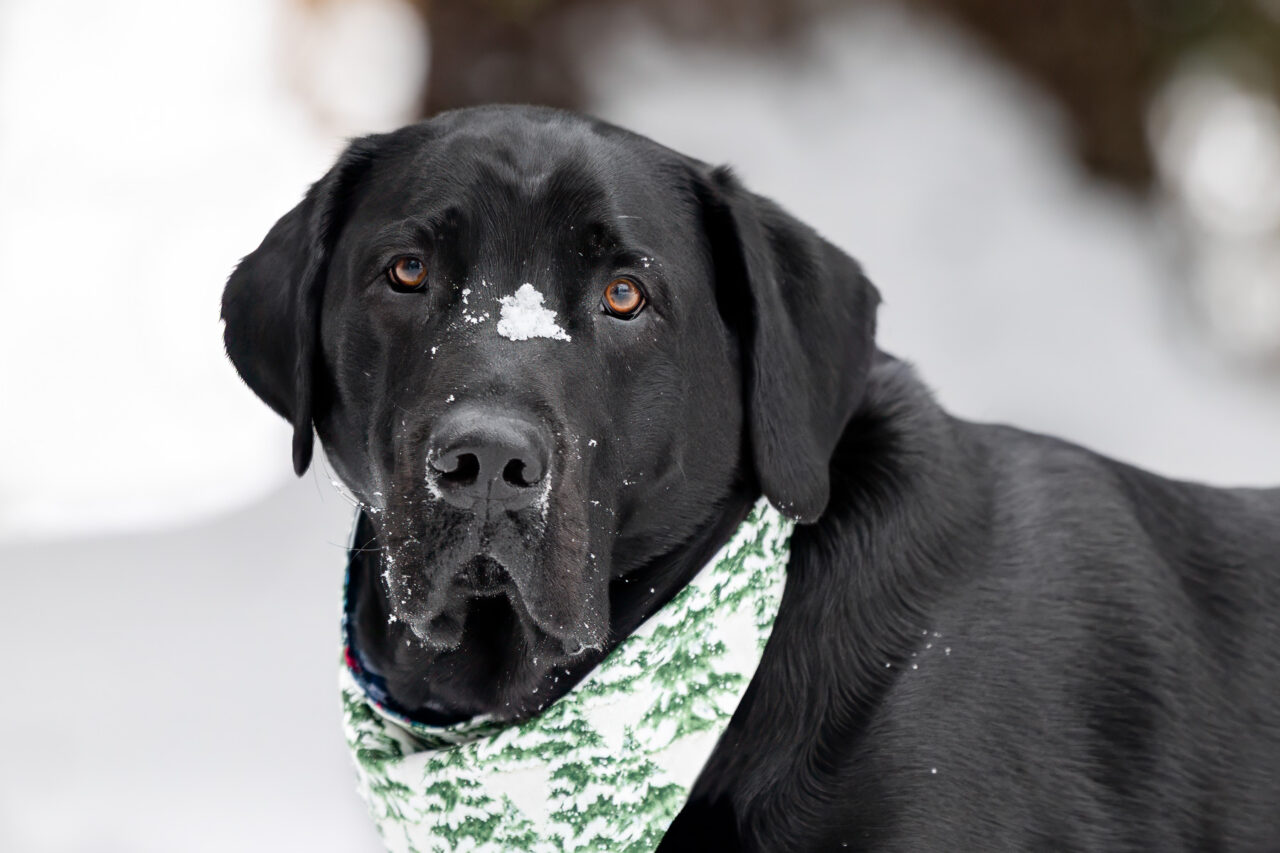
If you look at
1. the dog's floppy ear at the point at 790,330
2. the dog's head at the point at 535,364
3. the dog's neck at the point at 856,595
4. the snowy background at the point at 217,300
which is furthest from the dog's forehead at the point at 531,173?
the snowy background at the point at 217,300

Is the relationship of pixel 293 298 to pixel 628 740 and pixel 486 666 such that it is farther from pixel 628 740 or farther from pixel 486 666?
pixel 628 740

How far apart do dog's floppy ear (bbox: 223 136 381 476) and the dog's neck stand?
0.96 metres

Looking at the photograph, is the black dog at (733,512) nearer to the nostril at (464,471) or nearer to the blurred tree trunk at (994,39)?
the nostril at (464,471)

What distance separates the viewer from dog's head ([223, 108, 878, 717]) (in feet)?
7.64

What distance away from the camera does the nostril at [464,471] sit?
2217 mm

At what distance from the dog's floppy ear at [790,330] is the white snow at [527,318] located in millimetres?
387

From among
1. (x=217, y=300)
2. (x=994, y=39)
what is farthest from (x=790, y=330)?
(x=994, y=39)

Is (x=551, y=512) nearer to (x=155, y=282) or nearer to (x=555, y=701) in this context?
(x=555, y=701)

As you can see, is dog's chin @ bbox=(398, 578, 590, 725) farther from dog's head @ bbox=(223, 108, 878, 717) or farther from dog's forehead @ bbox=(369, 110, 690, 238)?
Result: dog's forehead @ bbox=(369, 110, 690, 238)

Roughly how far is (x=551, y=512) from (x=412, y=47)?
6.66 m

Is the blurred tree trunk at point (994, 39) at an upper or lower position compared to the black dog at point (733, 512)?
upper

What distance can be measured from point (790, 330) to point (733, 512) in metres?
0.36

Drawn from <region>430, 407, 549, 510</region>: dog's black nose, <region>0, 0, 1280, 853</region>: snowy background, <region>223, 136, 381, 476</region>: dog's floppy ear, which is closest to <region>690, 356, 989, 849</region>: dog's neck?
<region>430, 407, 549, 510</region>: dog's black nose

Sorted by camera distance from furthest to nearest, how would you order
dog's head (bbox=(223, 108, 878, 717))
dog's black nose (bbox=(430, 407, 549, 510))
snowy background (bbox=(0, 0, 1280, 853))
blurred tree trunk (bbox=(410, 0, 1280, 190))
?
1. blurred tree trunk (bbox=(410, 0, 1280, 190))
2. snowy background (bbox=(0, 0, 1280, 853))
3. dog's head (bbox=(223, 108, 878, 717))
4. dog's black nose (bbox=(430, 407, 549, 510))
